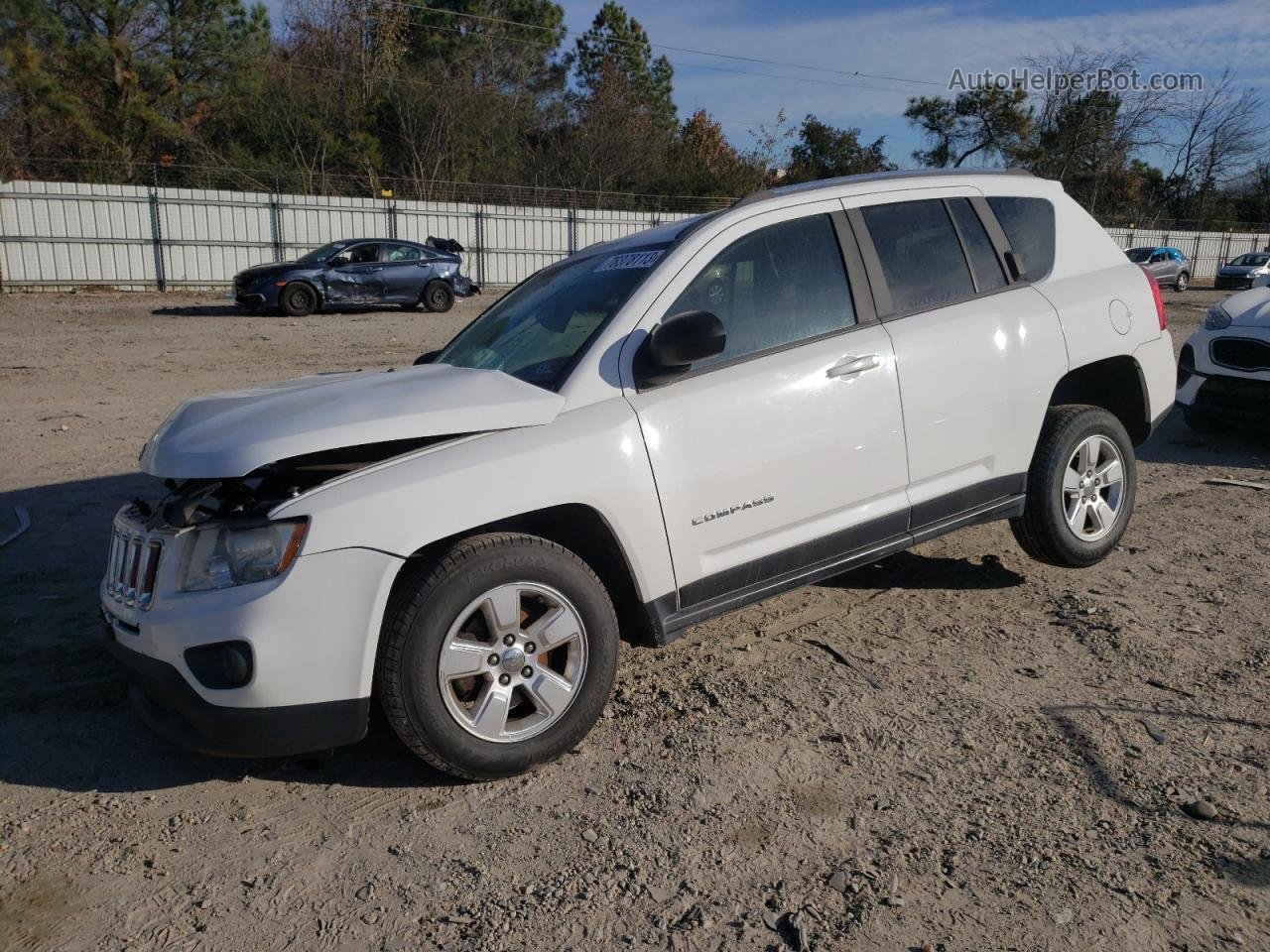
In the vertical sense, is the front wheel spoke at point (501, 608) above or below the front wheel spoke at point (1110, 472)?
below

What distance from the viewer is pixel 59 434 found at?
8.36m

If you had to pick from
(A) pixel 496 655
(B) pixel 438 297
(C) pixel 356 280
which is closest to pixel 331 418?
(A) pixel 496 655

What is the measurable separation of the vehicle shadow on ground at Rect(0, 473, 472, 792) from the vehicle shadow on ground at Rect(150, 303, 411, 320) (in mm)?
14927

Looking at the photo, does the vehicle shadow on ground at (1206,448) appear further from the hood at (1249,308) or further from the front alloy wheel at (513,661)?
the front alloy wheel at (513,661)

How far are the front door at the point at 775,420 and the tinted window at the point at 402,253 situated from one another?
17558 millimetres

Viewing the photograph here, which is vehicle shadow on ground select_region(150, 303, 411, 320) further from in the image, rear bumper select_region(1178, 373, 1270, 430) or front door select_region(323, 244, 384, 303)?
rear bumper select_region(1178, 373, 1270, 430)

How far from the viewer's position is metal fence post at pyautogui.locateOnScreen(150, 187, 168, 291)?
25000 millimetres

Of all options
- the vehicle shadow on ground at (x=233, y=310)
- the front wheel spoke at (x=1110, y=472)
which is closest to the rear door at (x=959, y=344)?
the front wheel spoke at (x=1110, y=472)

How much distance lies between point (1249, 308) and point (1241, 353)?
441 millimetres

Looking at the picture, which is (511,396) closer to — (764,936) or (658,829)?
(658,829)

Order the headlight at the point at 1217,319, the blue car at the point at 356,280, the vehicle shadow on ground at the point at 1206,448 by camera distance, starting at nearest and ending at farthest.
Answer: the vehicle shadow on ground at the point at 1206,448
the headlight at the point at 1217,319
the blue car at the point at 356,280

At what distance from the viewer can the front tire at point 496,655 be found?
10.0 ft

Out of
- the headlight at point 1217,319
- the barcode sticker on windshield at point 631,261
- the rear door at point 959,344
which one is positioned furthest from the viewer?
the headlight at point 1217,319

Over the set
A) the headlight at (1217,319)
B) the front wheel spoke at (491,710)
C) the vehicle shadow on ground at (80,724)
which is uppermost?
the headlight at (1217,319)
